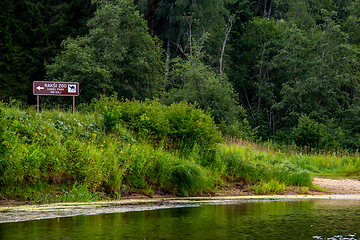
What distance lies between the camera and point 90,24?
36125mm

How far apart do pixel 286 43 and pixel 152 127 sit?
33.6 metres

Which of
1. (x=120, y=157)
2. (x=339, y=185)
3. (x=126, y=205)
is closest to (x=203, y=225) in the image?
(x=126, y=205)

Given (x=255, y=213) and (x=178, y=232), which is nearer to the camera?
(x=178, y=232)

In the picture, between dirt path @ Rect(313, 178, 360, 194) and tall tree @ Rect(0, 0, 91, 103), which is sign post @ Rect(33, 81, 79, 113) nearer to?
dirt path @ Rect(313, 178, 360, 194)

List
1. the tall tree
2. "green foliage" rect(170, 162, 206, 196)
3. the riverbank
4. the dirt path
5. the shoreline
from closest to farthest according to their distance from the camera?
the shoreline → the riverbank → "green foliage" rect(170, 162, 206, 196) → the dirt path → the tall tree

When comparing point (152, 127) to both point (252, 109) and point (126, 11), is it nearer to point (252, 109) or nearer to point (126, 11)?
point (126, 11)

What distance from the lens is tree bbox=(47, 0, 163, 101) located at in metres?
33.2

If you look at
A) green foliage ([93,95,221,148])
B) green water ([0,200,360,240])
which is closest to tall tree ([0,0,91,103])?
green foliage ([93,95,221,148])

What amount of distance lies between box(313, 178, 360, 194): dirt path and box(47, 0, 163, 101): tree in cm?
1893

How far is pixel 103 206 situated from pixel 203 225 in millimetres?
3365

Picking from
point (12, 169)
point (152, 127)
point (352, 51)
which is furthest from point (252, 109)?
point (12, 169)

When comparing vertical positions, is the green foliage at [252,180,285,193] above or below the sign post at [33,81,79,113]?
below

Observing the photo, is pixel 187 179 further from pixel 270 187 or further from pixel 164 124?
pixel 270 187

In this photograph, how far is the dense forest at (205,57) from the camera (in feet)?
115
